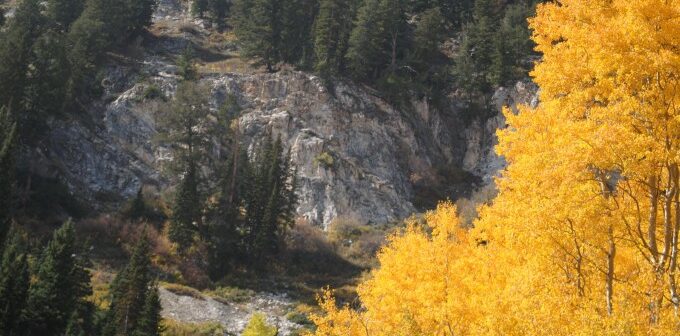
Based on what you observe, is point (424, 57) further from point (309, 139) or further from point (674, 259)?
point (674, 259)

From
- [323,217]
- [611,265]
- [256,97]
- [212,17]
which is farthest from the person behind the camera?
[212,17]

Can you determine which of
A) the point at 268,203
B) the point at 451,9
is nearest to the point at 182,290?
the point at 268,203

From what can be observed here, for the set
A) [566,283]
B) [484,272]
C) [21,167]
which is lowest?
[566,283]

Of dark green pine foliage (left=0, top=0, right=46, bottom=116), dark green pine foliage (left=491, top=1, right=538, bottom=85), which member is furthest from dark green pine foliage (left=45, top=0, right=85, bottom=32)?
dark green pine foliage (left=491, top=1, right=538, bottom=85)

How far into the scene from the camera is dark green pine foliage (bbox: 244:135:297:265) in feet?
141

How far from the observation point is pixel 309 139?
5388cm

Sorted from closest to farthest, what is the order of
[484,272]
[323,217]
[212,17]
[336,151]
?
1. [484,272]
2. [323,217]
3. [336,151]
4. [212,17]

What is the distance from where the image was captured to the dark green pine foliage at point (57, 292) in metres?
22.3

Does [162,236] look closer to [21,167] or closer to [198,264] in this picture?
[198,264]

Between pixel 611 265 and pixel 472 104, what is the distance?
53172mm

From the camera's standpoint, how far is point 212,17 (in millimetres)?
80312

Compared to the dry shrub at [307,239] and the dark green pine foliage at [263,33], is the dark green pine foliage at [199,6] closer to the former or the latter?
the dark green pine foliage at [263,33]

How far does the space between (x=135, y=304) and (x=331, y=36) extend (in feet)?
132

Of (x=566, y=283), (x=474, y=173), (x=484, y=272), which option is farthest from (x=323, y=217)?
(x=566, y=283)
